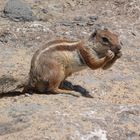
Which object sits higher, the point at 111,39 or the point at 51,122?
the point at 111,39

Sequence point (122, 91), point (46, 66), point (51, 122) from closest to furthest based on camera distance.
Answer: point (51, 122) → point (46, 66) → point (122, 91)

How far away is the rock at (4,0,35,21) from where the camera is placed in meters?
10.0

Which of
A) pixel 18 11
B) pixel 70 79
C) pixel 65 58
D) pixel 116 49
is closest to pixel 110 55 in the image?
pixel 116 49

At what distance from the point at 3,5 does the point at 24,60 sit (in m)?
2.33

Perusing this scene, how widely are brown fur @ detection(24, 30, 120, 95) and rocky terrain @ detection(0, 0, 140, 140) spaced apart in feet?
0.68

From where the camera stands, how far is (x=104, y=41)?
7305 mm

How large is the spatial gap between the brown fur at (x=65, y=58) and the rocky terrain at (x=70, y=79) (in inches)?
8.2

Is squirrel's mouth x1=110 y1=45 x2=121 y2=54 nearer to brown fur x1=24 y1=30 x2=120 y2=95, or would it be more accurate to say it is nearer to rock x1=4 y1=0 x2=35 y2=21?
brown fur x1=24 y1=30 x2=120 y2=95

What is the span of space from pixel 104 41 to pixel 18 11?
321cm

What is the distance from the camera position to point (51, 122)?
20.0 ft

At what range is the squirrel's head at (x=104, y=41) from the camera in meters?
7.20

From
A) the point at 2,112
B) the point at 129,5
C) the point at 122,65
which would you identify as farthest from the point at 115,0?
the point at 2,112

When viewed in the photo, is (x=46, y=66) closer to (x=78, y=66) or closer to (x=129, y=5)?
(x=78, y=66)

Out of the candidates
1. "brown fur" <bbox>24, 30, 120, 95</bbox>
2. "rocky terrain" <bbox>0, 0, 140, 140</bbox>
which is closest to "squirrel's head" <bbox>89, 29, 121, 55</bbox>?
"brown fur" <bbox>24, 30, 120, 95</bbox>
